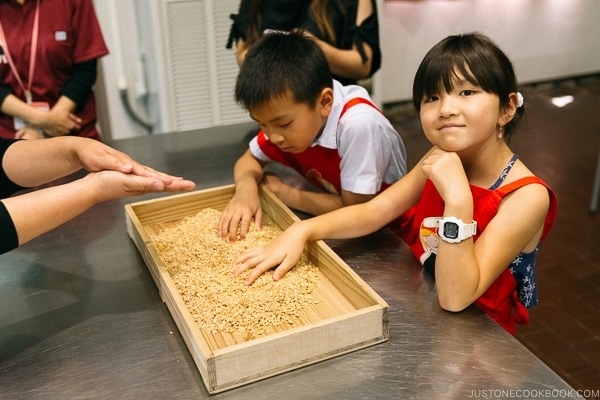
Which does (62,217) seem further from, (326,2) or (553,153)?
(553,153)

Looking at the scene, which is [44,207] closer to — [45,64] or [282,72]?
[282,72]

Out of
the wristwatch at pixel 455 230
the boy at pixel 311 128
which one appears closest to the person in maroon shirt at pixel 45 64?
the boy at pixel 311 128

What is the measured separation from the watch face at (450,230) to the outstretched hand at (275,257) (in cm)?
32

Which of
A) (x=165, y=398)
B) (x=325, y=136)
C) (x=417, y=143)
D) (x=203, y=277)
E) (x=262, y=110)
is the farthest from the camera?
(x=417, y=143)

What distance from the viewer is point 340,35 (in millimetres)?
2178

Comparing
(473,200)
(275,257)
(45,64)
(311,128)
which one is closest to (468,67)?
(473,200)

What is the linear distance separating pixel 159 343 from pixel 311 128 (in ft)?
2.22

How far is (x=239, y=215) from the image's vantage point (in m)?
1.57

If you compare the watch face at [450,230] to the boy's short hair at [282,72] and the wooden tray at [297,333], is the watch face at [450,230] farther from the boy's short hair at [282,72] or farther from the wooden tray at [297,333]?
the boy's short hair at [282,72]

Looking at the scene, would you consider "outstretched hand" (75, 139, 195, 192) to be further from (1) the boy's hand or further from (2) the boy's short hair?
(2) the boy's short hair

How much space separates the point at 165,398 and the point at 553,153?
3.70 m

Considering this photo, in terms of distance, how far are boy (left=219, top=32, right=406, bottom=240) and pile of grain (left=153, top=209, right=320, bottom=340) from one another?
0.06m

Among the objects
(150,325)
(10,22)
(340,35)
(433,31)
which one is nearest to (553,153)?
(433,31)

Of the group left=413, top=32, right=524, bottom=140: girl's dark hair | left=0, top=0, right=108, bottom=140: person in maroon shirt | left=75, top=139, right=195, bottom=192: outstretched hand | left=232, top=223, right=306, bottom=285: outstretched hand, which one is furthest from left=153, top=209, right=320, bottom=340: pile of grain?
left=0, top=0, right=108, bottom=140: person in maroon shirt
